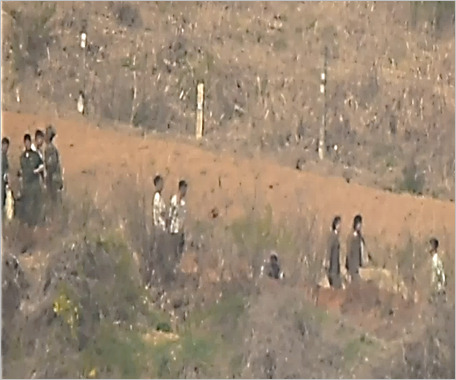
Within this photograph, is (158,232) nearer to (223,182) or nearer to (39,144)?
(223,182)

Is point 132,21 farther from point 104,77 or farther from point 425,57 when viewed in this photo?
point 425,57

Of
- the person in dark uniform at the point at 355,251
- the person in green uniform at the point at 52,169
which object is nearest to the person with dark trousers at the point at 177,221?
the person in green uniform at the point at 52,169

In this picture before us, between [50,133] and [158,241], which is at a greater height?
[50,133]

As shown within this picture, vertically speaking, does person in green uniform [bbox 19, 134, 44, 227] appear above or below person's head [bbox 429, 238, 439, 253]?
above

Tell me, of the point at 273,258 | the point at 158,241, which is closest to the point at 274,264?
the point at 273,258

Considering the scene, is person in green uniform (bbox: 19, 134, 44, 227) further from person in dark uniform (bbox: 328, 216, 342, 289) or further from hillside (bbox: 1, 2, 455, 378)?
person in dark uniform (bbox: 328, 216, 342, 289)

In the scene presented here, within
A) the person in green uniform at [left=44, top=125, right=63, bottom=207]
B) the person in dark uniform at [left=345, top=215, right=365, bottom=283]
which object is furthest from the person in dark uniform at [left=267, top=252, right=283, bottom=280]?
the person in green uniform at [left=44, top=125, right=63, bottom=207]

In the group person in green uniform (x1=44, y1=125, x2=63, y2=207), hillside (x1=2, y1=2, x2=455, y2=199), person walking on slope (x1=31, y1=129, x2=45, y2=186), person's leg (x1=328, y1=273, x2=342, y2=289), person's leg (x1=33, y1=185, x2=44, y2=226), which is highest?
hillside (x1=2, y1=2, x2=455, y2=199)
